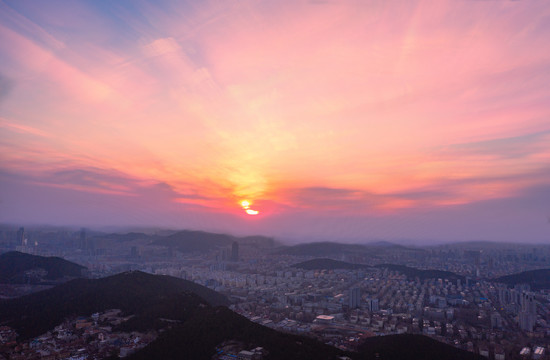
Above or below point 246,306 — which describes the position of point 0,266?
above

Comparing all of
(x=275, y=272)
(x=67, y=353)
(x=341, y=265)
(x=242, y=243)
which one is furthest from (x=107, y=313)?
(x=242, y=243)

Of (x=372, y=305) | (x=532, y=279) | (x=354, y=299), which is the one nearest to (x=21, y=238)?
(x=354, y=299)

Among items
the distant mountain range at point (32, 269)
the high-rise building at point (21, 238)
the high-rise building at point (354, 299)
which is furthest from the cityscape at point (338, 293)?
the distant mountain range at point (32, 269)

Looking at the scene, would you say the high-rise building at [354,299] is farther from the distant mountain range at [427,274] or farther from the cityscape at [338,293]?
the distant mountain range at [427,274]

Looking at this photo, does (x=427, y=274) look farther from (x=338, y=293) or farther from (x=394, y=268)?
(x=338, y=293)

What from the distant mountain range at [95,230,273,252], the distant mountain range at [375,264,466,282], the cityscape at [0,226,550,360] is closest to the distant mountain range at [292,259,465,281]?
the distant mountain range at [375,264,466,282]

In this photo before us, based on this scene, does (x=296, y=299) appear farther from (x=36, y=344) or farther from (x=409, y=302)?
(x=36, y=344)
